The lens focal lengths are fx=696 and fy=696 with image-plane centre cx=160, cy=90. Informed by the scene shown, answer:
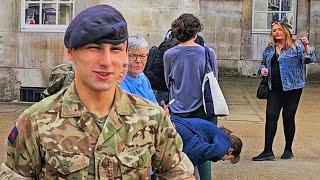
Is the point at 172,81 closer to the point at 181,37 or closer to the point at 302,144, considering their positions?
the point at 181,37

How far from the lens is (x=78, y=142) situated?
2.20 metres

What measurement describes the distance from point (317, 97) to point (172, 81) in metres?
7.92

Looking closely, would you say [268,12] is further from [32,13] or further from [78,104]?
[78,104]

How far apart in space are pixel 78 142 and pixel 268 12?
1648 cm

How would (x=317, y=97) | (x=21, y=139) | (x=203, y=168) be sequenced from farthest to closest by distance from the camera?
(x=317, y=97), (x=203, y=168), (x=21, y=139)

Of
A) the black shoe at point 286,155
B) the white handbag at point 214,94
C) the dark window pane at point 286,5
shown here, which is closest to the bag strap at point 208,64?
the white handbag at point 214,94

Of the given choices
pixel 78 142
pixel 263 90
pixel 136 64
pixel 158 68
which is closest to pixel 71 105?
pixel 78 142

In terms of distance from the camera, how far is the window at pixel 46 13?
12.0 m

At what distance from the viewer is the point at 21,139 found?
2.23m

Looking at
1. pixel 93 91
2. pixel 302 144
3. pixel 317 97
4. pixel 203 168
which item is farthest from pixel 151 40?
pixel 93 91

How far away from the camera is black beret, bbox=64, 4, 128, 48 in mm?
2197

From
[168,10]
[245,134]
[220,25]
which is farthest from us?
[220,25]

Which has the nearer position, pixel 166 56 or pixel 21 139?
pixel 21 139

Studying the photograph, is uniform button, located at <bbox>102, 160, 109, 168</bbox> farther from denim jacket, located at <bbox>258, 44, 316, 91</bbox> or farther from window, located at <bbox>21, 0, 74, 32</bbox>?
window, located at <bbox>21, 0, 74, 32</bbox>
